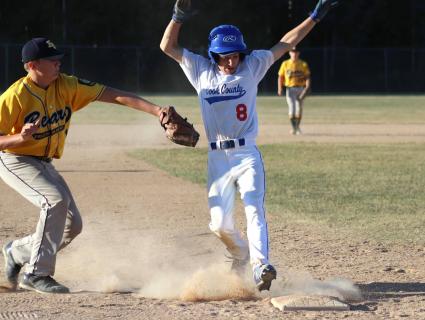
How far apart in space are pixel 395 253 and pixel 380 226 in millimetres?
1441

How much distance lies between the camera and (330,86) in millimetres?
54031

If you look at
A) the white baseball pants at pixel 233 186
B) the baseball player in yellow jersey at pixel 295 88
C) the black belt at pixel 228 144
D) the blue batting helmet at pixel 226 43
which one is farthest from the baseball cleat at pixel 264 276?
the baseball player in yellow jersey at pixel 295 88

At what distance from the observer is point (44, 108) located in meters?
6.69

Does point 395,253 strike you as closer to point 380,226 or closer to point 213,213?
point 380,226

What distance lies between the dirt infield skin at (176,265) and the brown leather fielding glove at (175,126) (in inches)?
39.0

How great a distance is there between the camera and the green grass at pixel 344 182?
1022 centimetres

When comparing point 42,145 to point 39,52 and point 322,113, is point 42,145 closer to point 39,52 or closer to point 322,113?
point 39,52

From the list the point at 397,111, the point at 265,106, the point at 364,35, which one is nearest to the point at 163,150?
the point at 397,111

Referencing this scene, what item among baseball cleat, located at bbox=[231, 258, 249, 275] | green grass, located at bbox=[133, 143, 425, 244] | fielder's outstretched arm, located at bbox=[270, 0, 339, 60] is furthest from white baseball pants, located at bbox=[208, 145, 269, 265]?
green grass, located at bbox=[133, 143, 425, 244]

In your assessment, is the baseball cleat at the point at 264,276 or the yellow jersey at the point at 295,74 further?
the yellow jersey at the point at 295,74

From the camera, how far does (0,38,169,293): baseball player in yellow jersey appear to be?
262 inches

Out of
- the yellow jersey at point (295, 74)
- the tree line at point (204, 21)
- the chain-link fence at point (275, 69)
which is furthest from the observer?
the tree line at point (204, 21)

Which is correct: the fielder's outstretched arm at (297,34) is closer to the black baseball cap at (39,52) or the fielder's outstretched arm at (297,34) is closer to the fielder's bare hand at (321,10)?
the fielder's bare hand at (321,10)

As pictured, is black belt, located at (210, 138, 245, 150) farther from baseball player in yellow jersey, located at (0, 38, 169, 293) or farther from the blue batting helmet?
the blue batting helmet
